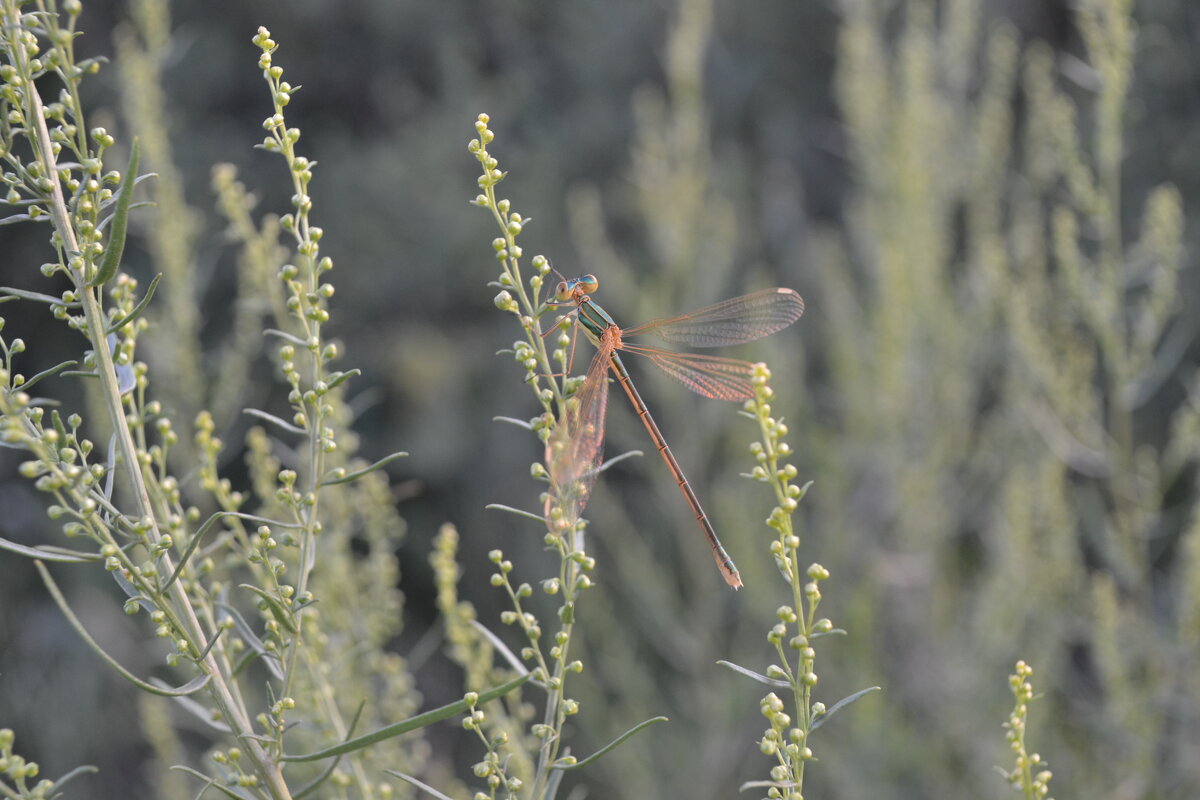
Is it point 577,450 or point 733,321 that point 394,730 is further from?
point 733,321

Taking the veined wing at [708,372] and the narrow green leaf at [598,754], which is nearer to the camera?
the narrow green leaf at [598,754]

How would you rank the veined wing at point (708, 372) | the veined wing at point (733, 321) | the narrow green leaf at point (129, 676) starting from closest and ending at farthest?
the narrow green leaf at point (129, 676)
the veined wing at point (708, 372)
the veined wing at point (733, 321)

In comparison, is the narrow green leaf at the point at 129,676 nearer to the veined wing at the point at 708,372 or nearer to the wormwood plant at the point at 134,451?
the wormwood plant at the point at 134,451

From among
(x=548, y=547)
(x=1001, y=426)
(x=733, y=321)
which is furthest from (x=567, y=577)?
(x=1001, y=426)

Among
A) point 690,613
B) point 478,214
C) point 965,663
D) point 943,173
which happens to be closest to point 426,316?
point 478,214

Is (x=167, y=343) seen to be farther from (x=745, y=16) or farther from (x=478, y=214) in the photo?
(x=745, y=16)

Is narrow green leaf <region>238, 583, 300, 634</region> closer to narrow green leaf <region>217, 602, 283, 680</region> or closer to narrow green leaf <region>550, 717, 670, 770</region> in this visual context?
narrow green leaf <region>217, 602, 283, 680</region>

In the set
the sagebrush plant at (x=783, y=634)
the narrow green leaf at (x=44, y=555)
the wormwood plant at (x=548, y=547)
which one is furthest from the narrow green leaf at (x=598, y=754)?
the narrow green leaf at (x=44, y=555)

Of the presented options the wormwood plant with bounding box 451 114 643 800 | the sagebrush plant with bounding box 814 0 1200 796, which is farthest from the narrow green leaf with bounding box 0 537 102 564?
the sagebrush plant with bounding box 814 0 1200 796
